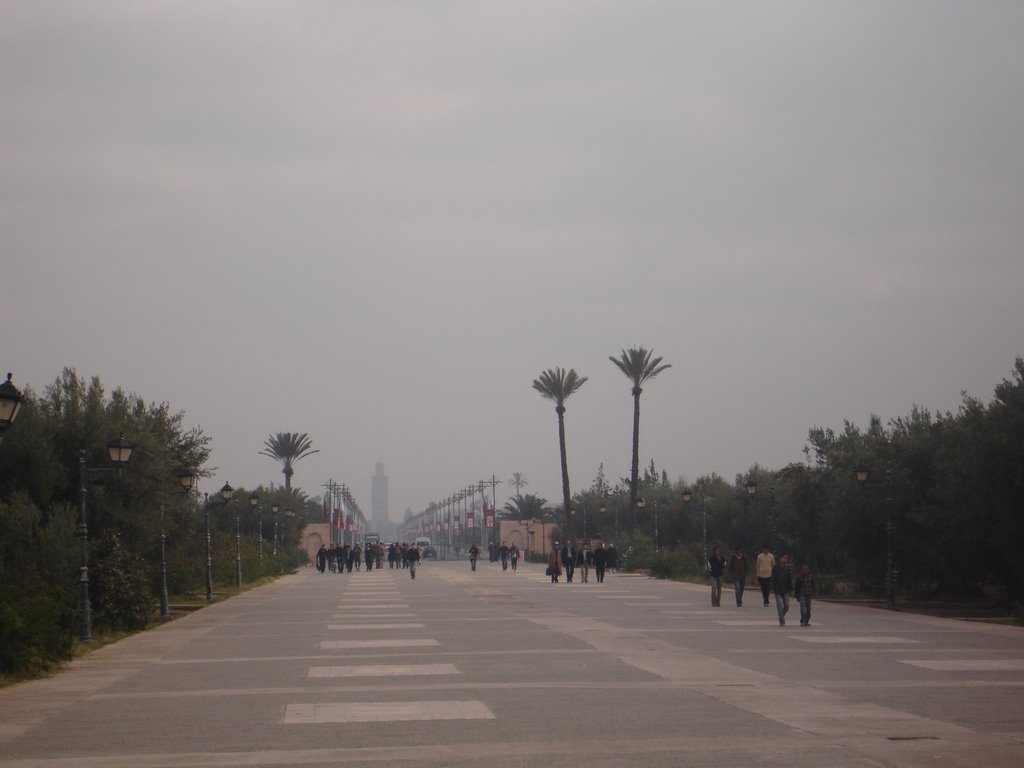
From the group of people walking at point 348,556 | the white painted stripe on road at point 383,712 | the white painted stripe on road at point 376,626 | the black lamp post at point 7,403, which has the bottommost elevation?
the group of people walking at point 348,556

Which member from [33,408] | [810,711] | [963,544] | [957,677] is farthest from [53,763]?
[963,544]

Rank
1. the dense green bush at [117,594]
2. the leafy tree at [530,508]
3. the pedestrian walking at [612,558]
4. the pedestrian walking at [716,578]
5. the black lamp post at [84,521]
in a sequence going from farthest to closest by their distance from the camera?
the leafy tree at [530,508]
the pedestrian walking at [612,558]
the pedestrian walking at [716,578]
the dense green bush at [117,594]
the black lamp post at [84,521]

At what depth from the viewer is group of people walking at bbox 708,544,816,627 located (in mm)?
26797

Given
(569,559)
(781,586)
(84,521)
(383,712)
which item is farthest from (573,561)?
(383,712)

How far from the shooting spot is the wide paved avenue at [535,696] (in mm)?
11273

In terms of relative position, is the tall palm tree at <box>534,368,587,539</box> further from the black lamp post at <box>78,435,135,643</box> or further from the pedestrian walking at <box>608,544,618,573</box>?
the black lamp post at <box>78,435,135,643</box>

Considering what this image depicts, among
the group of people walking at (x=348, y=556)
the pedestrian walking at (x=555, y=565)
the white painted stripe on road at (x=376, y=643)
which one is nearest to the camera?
the white painted stripe on road at (x=376, y=643)

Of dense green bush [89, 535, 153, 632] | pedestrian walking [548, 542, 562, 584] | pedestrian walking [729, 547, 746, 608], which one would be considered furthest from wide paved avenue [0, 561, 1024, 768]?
pedestrian walking [548, 542, 562, 584]

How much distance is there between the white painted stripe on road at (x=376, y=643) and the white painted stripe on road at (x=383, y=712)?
7842 mm

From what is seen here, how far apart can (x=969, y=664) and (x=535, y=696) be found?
7577 millimetres

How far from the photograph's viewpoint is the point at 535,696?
15133 mm

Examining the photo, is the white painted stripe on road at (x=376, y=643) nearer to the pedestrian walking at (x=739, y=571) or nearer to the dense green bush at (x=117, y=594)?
the dense green bush at (x=117, y=594)

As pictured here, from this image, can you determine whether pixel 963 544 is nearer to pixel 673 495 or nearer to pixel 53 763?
pixel 53 763

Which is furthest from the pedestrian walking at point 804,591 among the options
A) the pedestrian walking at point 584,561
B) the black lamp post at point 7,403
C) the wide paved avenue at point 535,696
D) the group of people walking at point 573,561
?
the pedestrian walking at point 584,561
